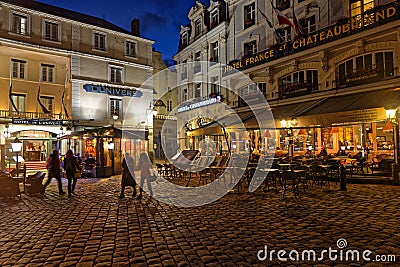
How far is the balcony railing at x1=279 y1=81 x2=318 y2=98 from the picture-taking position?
52.2ft

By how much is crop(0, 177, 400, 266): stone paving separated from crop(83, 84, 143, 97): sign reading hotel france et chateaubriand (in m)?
17.0

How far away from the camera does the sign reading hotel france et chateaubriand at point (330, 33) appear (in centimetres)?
1242

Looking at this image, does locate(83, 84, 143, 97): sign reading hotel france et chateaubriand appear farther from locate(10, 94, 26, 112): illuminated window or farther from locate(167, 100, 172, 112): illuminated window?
locate(167, 100, 172, 112): illuminated window

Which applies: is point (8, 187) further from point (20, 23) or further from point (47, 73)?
point (47, 73)

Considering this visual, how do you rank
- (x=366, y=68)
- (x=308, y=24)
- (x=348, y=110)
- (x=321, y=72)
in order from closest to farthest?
(x=348, y=110) < (x=366, y=68) < (x=321, y=72) < (x=308, y=24)

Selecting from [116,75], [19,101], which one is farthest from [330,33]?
[19,101]

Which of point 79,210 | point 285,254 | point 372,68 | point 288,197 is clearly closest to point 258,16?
point 372,68

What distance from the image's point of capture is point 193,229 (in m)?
5.99

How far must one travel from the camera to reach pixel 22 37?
22.3 meters

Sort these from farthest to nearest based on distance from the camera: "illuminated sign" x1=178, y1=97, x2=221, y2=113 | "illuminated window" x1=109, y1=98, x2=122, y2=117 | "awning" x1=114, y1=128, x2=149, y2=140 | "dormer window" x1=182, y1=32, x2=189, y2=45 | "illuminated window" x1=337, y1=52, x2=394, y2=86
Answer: "dormer window" x1=182, y1=32, x2=189, y2=45 → "illuminated window" x1=109, y1=98, x2=122, y2=117 → "illuminated sign" x1=178, y1=97, x2=221, y2=113 → "awning" x1=114, y1=128, x2=149, y2=140 → "illuminated window" x1=337, y1=52, x2=394, y2=86

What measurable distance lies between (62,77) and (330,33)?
20408mm

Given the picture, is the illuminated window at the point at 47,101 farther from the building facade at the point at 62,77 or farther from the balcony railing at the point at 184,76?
the balcony railing at the point at 184,76

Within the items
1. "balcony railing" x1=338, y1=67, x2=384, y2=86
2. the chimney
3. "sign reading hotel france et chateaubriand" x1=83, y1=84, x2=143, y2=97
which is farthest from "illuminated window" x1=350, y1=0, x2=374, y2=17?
the chimney

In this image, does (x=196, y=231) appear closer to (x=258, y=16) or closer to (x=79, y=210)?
(x=79, y=210)
